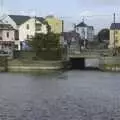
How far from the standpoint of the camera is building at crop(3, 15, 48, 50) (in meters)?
141

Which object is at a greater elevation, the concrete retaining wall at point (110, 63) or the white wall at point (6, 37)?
the white wall at point (6, 37)

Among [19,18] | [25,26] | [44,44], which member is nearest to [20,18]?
[19,18]

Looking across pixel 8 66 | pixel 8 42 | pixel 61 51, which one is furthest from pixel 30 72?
pixel 8 42

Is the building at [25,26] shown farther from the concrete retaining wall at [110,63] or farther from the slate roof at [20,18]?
the concrete retaining wall at [110,63]

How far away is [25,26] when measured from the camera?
14212cm

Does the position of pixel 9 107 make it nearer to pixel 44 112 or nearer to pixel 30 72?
pixel 44 112

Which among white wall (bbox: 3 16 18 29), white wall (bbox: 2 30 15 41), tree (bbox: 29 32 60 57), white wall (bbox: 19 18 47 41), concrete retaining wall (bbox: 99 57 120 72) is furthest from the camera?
white wall (bbox: 3 16 18 29)

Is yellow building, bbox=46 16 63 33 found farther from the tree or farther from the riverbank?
the riverbank

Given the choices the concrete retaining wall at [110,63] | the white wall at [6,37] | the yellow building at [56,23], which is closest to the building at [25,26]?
the white wall at [6,37]

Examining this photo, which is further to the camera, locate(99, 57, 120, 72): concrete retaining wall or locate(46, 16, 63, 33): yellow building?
locate(46, 16, 63, 33): yellow building

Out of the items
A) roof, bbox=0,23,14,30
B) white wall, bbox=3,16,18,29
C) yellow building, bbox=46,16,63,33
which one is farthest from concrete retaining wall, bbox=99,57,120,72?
yellow building, bbox=46,16,63,33

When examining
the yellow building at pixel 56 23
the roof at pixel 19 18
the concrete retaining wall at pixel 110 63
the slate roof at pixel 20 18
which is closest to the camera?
the concrete retaining wall at pixel 110 63

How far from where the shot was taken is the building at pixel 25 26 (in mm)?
141000

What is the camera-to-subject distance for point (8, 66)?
96.6 meters
